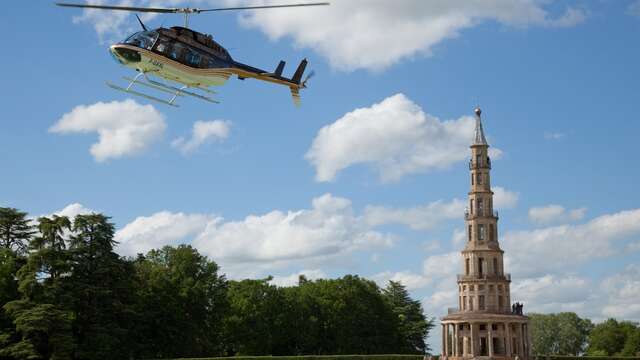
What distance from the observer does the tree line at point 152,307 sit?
6744cm

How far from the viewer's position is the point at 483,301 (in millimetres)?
99188

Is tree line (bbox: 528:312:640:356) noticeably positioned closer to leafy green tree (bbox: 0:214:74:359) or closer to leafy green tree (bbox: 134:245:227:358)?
leafy green tree (bbox: 134:245:227:358)

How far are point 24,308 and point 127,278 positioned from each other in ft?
34.1

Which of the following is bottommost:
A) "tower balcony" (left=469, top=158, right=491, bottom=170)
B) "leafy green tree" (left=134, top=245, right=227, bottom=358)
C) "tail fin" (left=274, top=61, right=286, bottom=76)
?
"leafy green tree" (left=134, top=245, right=227, bottom=358)

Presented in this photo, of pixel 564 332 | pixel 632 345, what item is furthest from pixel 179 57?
pixel 564 332

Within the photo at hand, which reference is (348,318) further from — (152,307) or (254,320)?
(152,307)

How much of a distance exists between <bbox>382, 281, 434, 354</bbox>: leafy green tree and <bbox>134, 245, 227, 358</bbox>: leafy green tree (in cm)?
3148

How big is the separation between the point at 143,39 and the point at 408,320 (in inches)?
3115

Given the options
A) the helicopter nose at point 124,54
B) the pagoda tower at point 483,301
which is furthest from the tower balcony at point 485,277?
the helicopter nose at point 124,54

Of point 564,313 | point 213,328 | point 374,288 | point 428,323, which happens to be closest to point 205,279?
point 213,328

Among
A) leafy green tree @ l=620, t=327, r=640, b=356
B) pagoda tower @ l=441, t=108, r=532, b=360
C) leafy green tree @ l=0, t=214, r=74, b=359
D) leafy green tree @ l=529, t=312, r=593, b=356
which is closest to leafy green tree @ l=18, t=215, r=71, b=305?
leafy green tree @ l=0, t=214, r=74, b=359

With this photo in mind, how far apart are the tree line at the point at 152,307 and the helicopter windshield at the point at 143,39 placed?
27.2m

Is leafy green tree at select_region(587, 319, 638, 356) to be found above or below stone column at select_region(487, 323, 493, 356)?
above

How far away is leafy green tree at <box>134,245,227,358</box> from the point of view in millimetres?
78375
